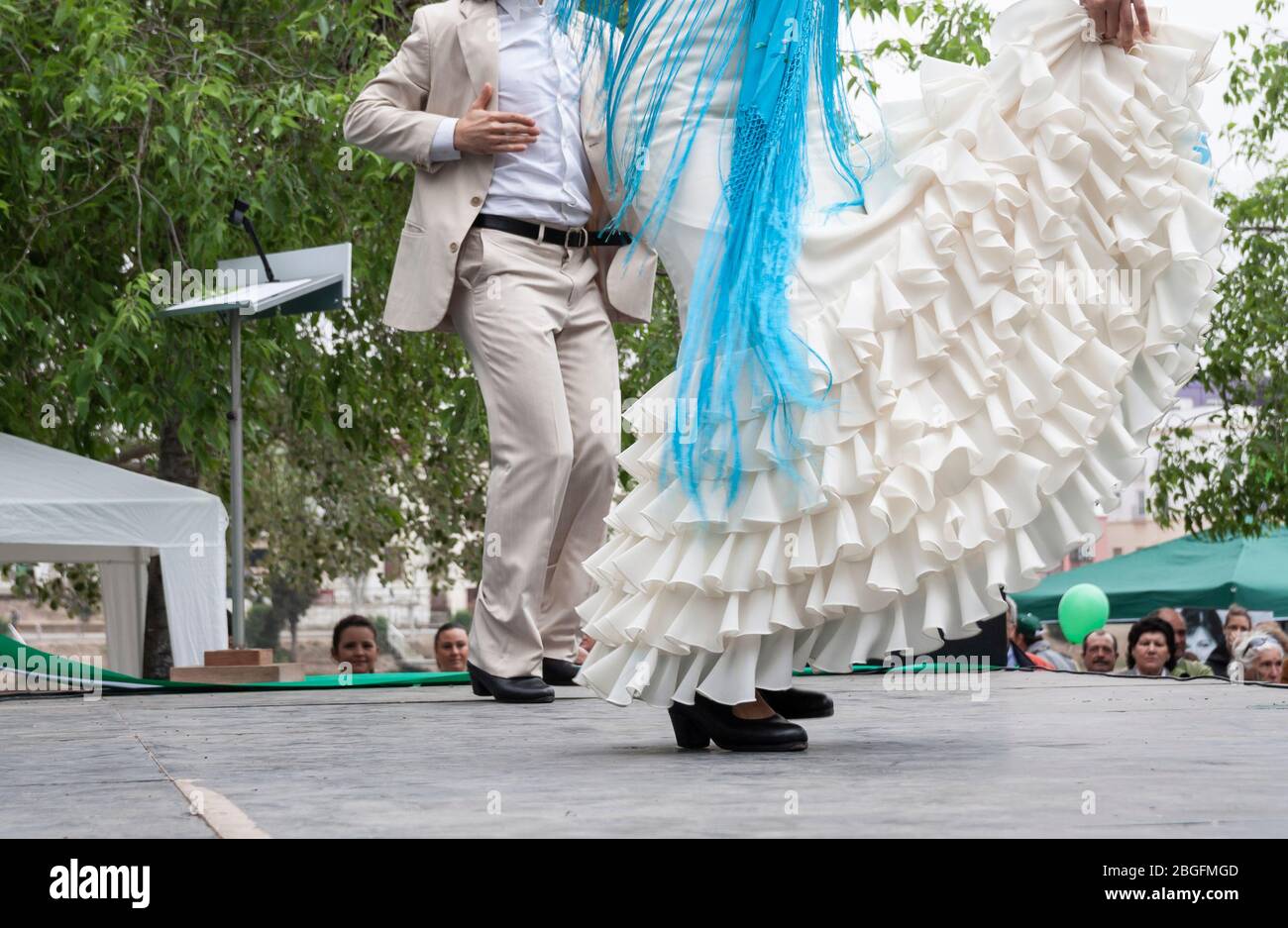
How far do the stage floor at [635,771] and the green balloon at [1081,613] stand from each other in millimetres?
8223

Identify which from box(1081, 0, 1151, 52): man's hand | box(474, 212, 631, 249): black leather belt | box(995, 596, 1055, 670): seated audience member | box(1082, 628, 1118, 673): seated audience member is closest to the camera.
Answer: box(1081, 0, 1151, 52): man's hand

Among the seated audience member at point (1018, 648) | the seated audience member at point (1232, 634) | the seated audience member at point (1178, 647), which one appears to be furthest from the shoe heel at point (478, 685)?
the seated audience member at point (1232, 634)

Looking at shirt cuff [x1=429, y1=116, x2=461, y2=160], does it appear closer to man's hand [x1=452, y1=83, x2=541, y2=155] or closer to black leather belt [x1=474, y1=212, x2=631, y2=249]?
man's hand [x1=452, y1=83, x2=541, y2=155]

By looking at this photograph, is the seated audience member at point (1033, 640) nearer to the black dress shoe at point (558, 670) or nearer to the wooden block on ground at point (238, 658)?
the wooden block on ground at point (238, 658)

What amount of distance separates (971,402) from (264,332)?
7247 millimetres

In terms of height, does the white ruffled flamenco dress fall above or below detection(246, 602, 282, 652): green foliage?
above

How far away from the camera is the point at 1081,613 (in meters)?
12.4

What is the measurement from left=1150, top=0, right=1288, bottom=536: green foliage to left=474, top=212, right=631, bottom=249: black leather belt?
1099 cm

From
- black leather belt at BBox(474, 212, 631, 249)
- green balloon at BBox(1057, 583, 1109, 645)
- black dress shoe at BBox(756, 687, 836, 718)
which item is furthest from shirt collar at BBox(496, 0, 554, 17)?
green balloon at BBox(1057, 583, 1109, 645)

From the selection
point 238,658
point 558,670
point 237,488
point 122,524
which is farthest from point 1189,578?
point 558,670

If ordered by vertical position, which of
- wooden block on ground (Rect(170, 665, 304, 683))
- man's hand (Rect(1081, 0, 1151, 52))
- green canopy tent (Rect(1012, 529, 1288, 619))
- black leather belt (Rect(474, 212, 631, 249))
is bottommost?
green canopy tent (Rect(1012, 529, 1288, 619))

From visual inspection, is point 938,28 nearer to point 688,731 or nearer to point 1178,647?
point 1178,647

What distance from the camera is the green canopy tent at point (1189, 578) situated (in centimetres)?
1619

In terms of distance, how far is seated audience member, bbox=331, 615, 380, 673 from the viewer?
28.3ft
